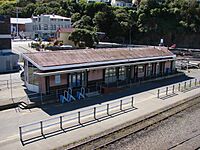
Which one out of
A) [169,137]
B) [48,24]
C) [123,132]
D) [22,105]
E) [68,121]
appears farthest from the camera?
[48,24]

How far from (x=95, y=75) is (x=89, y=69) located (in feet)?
4.51

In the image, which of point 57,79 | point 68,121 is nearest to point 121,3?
point 57,79

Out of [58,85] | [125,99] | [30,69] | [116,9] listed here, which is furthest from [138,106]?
[116,9]

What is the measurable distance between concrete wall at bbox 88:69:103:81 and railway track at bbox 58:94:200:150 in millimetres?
7479

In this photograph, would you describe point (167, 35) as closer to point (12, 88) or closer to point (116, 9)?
point (116, 9)

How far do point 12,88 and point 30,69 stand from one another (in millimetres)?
2969

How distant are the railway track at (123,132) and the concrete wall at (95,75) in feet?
24.5

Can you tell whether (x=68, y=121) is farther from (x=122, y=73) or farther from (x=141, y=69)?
(x=141, y=69)

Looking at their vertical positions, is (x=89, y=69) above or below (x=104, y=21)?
below

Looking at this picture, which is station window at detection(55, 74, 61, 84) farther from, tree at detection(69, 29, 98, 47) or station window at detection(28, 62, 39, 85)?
tree at detection(69, 29, 98, 47)

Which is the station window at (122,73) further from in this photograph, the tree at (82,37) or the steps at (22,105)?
the tree at (82,37)

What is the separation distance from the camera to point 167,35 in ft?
219

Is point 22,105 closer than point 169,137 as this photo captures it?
No

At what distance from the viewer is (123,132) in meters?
14.9
